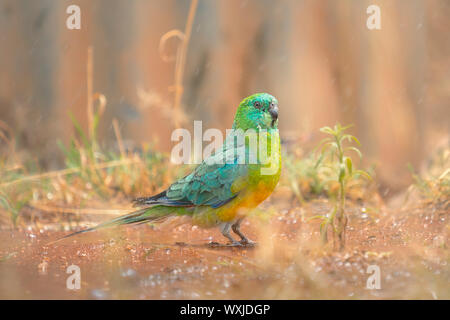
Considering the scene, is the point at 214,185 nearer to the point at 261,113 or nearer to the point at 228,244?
the point at 228,244

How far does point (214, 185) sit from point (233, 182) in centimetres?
10

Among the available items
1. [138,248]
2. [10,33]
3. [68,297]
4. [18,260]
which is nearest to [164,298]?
[68,297]

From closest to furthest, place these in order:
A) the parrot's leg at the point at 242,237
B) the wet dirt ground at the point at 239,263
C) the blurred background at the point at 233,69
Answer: the wet dirt ground at the point at 239,263 → the parrot's leg at the point at 242,237 → the blurred background at the point at 233,69

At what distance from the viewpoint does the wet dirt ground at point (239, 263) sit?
5.58 ft

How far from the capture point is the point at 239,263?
201cm

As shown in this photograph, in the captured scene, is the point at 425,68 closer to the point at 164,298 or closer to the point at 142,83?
the point at 142,83

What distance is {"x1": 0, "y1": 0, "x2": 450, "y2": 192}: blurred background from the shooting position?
165 inches

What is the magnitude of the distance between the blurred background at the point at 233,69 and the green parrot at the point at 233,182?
169cm

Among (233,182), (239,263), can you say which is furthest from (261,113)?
(239,263)

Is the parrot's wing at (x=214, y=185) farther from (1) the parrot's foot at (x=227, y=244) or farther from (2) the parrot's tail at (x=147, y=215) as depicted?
(1) the parrot's foot at (x=227, y=244)

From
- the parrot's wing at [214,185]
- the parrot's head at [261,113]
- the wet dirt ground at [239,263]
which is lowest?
the wet dirt ground at [239,263]

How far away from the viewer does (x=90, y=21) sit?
4.94m

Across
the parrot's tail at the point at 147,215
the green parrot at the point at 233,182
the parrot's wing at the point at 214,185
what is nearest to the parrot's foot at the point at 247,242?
the green parrot at the point at 233,182

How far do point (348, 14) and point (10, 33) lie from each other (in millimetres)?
3544
